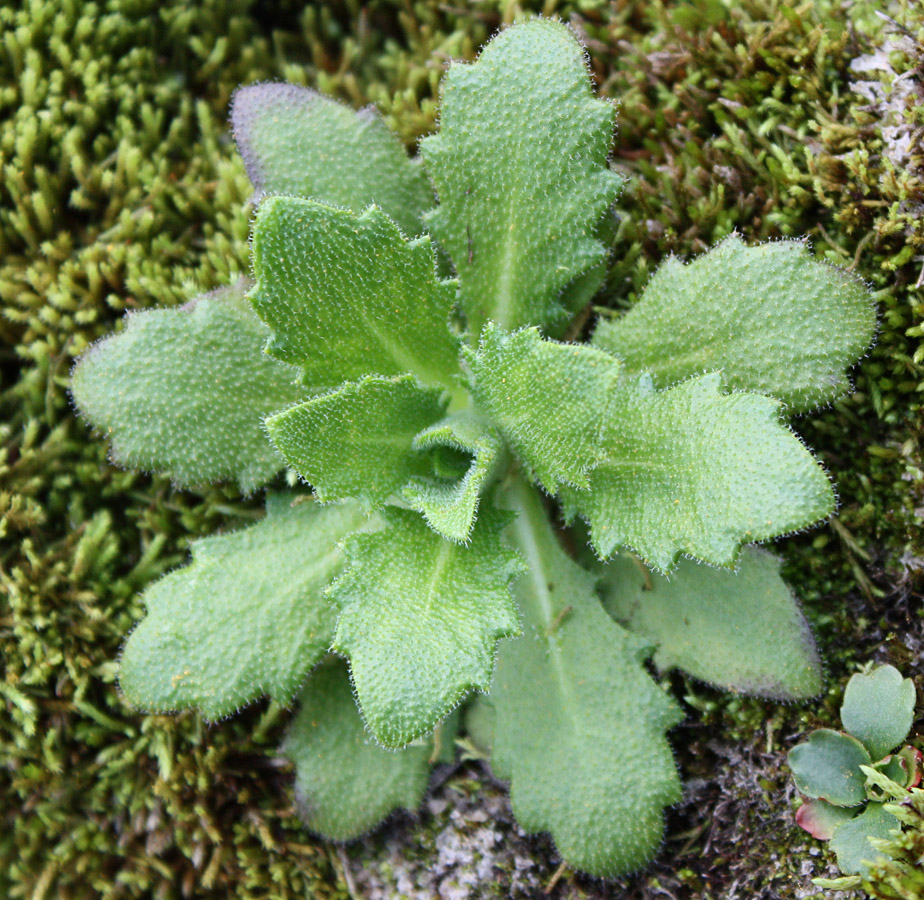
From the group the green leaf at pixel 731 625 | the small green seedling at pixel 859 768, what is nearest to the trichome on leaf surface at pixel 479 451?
the green leaf at pixel 731 625

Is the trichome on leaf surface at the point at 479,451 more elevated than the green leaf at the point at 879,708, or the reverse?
the trichome on leaf surface at the point at 479,451

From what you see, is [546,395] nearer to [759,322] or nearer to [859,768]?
[759,322]

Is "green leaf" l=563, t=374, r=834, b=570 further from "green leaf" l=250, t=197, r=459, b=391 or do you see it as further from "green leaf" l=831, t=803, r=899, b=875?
"green leaf" l=831, t=803, r=899, b=875

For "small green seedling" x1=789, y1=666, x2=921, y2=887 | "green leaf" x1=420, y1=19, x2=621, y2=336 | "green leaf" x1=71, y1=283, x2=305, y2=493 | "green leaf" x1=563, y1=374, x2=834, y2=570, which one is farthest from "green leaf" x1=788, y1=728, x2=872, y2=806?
"green leaf" x1=71, y1=283, x2=305, y2=493

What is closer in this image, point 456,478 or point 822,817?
point 822,817

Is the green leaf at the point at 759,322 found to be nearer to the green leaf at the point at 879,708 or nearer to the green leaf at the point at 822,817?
the green leaf at the point at 879,708

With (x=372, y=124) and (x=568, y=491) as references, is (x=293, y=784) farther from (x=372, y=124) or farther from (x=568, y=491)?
(x=372, y=124)

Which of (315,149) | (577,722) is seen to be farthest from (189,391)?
(577,722)
